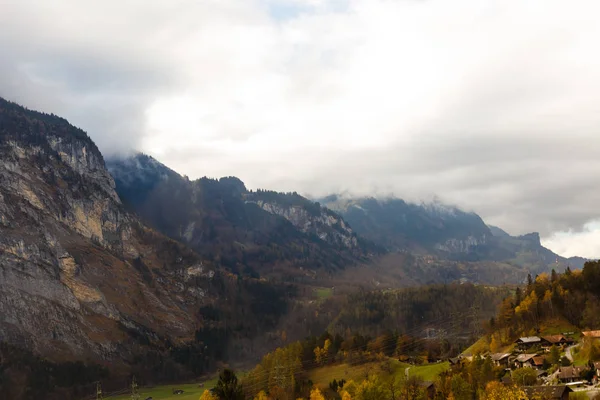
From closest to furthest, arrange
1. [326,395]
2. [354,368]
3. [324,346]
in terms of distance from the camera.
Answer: [326,395]
[354,368]
[324,346]

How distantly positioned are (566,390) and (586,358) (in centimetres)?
2840

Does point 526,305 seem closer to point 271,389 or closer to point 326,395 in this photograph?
point 326,395

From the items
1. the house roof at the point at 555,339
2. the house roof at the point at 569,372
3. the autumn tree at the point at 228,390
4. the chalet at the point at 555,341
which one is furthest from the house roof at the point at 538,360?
the autumn tree at the point at 228,390

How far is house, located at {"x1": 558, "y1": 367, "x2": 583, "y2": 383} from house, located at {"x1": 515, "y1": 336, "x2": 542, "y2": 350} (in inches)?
1175

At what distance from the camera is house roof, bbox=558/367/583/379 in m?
103

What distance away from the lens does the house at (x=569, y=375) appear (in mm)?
103125

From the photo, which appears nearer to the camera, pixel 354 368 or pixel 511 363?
pixel 511 363

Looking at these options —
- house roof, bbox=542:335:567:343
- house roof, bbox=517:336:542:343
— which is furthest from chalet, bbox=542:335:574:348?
house roof, bbox=517:336:542:343

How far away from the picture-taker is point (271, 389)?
143250mm

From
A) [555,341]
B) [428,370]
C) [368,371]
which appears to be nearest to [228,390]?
[368,371]

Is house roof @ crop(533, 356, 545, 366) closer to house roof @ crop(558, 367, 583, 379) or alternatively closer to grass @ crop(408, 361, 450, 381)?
house roof @ crop(558, 367, 583, 379)

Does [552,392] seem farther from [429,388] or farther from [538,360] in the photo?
[538,360]

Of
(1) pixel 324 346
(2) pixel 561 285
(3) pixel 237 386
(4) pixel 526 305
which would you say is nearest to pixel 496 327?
(4) pixel 526 305

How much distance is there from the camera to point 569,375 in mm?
103625
